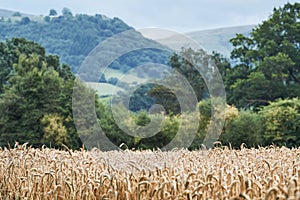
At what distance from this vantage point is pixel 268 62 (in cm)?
2641

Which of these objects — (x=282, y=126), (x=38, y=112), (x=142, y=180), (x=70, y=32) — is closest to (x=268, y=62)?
(x=282, y=126)

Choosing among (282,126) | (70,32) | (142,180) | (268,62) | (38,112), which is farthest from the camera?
(70,32)

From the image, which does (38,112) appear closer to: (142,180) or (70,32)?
(142,180)

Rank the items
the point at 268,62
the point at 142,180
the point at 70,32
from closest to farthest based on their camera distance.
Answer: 1. the point at 142,180
2. the point at 268,62
3. the point at 70,32

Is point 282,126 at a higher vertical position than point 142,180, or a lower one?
lower

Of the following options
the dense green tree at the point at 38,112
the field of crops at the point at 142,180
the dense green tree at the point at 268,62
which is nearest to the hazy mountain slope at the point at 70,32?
the dense green tree at the point at 268,62

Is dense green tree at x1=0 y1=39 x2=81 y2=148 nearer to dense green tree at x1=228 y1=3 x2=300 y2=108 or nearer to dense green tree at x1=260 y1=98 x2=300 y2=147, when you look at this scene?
dense green tree at x1=260 y1=98 x2=300 y2=147

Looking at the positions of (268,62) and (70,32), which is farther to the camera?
(70,32)

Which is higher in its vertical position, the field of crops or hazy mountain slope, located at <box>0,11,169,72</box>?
the field of crops

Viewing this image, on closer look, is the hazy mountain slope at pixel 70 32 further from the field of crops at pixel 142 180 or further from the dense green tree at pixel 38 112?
the field of crops at pixel 142 180

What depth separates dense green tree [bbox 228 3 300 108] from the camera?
26078 mm

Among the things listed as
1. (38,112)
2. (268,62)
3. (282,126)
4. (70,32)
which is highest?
(268,62)

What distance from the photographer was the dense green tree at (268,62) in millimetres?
26078

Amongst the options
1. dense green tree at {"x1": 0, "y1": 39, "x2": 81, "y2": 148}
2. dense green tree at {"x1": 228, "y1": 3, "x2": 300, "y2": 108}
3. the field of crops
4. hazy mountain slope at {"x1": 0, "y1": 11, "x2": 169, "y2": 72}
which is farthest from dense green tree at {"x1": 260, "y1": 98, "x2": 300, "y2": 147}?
hazy mountain slope at {"x1": 0, "y1": 11, "x2": 169, "y2": 72}
